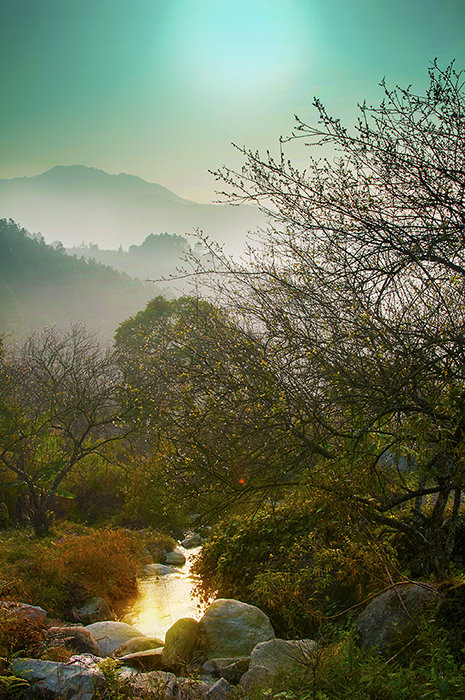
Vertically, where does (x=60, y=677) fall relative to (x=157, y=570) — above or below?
above

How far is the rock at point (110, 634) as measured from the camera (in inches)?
263

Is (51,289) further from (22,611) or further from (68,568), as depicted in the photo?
(22,611)

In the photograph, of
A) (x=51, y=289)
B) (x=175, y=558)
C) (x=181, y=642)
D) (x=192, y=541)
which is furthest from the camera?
(x=51, y=289)

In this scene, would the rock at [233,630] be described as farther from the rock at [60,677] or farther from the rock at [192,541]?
the rock at [192,541]

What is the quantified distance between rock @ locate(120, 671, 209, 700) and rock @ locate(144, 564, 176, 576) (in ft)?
19.7

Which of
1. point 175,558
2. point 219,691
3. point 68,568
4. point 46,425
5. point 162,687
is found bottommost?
point 175,558

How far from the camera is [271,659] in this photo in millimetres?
4973

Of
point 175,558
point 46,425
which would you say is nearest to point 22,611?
→ point 175,558

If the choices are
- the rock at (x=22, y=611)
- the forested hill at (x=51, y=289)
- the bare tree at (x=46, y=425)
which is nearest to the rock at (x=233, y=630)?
the rock at (x=22, y=611)

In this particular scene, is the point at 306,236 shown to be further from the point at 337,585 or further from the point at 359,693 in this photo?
the point at 337,585

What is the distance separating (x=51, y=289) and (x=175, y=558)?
95.0 metres

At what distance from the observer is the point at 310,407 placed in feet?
15.2

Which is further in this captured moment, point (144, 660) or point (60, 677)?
point (144, 660)

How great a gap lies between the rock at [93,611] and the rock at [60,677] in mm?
3556
